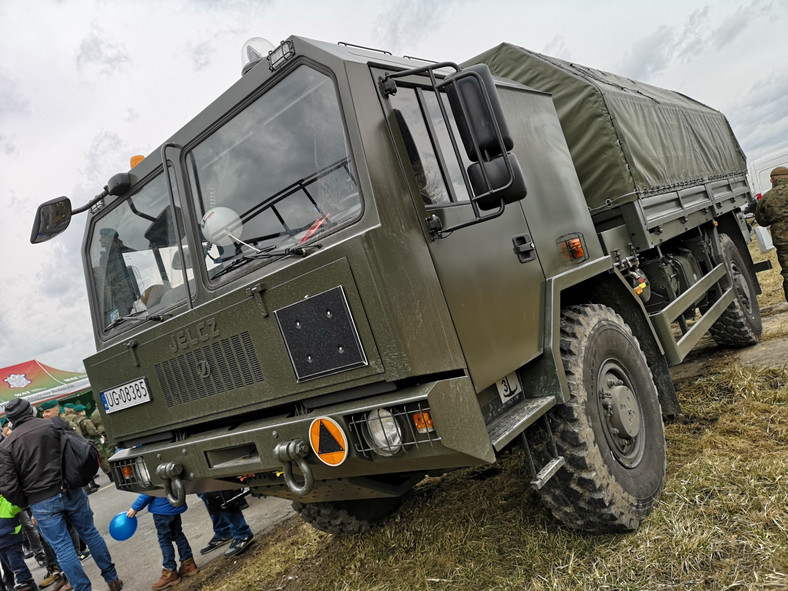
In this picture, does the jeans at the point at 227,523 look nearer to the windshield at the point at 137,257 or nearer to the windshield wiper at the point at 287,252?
the windshield at the point at 137,257

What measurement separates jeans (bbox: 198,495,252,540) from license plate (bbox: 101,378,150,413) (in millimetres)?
1844

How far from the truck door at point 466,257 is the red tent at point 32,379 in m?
17.6

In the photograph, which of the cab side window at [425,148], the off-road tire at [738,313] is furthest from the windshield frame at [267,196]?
the off-road tire at [738,313]

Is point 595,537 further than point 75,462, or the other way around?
point 75,462

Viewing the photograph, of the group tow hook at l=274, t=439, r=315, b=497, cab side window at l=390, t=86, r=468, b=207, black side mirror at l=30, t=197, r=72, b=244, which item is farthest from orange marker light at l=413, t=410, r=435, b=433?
black side mirror at l=30, t=197, r=72, b=244

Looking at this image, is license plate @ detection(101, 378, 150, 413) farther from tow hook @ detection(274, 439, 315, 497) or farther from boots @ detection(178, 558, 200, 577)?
boots @ detection(178, 558, 200, 577)

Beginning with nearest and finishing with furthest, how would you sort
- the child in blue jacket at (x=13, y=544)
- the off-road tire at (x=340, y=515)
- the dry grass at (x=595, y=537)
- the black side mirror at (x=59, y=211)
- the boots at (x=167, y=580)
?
1. the dry grass at (x=595, y=537)
2. the black side mirror at (x=59, y=211)
3. the off-road tire at (x=340, y=515)
4. the boots at (x=167, y=580)
5. the child in blue jacket at (x=13, y=544)

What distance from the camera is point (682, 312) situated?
4.58 m

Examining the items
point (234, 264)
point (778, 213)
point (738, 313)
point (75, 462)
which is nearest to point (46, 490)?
point (75, 462)

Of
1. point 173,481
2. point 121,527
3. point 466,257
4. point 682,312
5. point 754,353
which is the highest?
point 466,257

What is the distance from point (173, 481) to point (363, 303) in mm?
1553

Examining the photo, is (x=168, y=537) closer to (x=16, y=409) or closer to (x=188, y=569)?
(x=188, y=569)

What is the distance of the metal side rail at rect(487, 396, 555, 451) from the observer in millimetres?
2332

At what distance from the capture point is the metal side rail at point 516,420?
7.65ft
